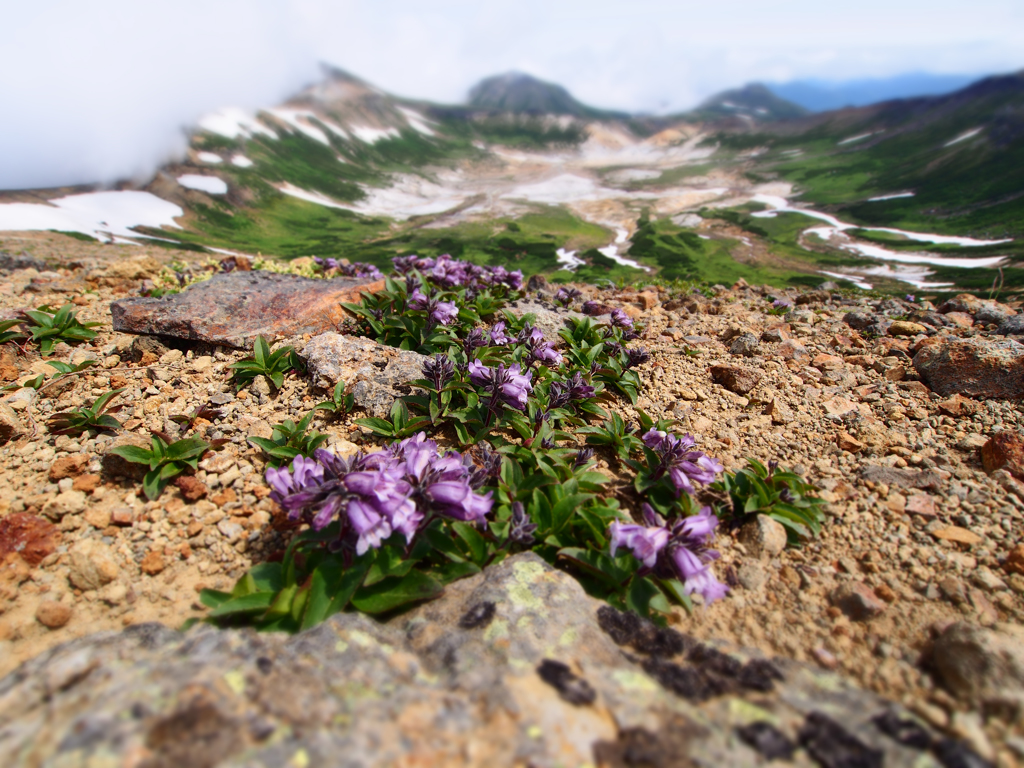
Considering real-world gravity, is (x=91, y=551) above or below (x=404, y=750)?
below

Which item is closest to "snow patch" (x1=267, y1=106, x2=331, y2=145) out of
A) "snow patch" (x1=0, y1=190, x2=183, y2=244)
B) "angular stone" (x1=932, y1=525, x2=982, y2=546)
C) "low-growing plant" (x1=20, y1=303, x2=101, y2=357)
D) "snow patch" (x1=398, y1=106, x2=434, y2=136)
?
"snow patch" (x1=398, y1=106, x2=434, y2=136)

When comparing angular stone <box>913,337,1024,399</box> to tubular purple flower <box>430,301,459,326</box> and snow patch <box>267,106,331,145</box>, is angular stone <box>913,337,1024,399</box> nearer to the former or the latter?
tubular purple flower <box>430,301,459,326</box>

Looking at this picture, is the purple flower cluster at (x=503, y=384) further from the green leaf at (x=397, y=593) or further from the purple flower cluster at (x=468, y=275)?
the purple flower cluster at (x=468, y=275)

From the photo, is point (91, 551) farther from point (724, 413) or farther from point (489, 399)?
point (724, 413)

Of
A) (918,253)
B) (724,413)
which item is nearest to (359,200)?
(918,253)

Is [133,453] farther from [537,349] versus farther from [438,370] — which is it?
[537,349]
